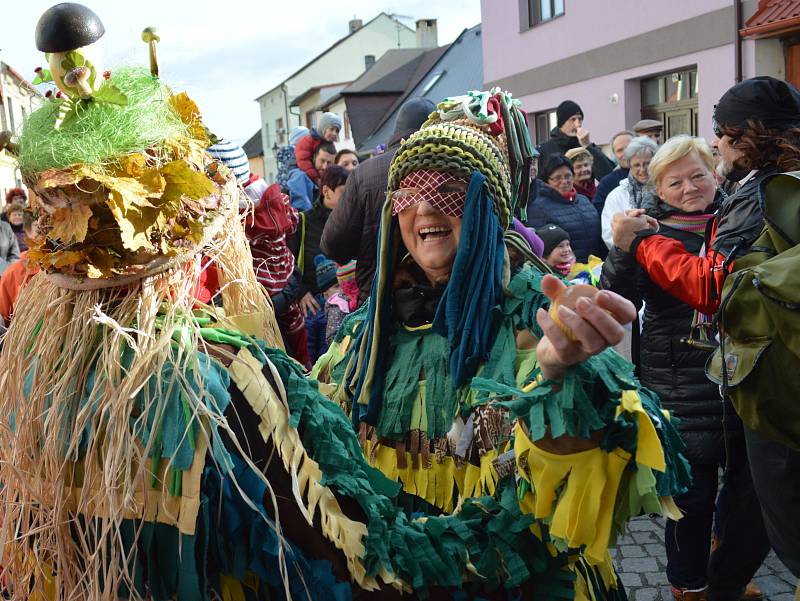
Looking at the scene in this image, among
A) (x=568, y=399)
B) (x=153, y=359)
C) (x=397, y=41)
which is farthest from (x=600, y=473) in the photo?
(x=397, y=41)

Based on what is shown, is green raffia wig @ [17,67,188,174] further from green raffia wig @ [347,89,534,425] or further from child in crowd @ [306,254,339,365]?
child in crowd @ [306,254,339,365]

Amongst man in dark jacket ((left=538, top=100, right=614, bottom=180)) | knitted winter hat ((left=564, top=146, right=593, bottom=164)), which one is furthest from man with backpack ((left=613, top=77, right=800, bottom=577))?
man in dark jacket ((left=538, top=100, right=614, bottom=180))

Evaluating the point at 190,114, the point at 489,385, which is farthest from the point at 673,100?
the point at 190,114

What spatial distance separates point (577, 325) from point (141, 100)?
88 centimetres

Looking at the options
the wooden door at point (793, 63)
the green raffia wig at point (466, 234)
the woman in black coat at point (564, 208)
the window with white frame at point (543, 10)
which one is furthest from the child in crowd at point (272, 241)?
the window with white frame at point (543, 10)

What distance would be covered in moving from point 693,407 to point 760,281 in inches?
56.9

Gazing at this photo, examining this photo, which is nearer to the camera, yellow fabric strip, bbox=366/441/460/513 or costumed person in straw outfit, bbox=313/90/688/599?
costumed person in straw outfit, bbox=313/90/688/599

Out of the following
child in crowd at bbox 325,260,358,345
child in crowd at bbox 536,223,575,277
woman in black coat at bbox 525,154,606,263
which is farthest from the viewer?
woman in black coat at bbox 525,154,606,263

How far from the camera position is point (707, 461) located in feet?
10.5

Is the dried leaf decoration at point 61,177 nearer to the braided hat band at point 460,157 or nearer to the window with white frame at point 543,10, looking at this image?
the braided hat band at point 460,157

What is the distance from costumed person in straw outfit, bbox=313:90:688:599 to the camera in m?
1.54

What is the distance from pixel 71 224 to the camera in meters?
Answer: 1.35

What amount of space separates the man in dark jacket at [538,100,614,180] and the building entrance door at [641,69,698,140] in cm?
372

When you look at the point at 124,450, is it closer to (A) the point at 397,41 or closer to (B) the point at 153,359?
(B) the point at 153,359
